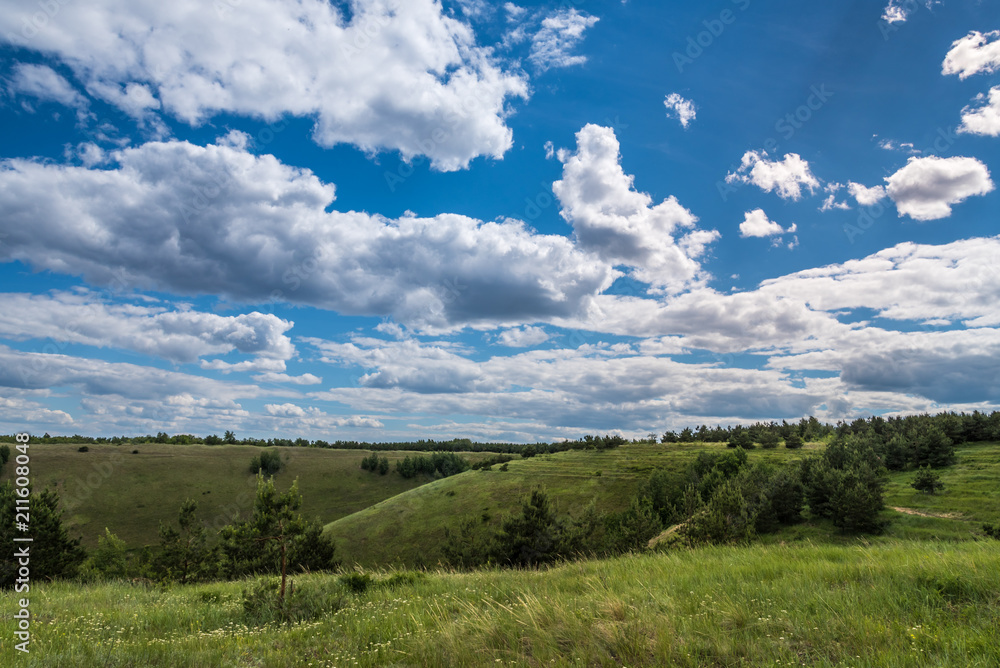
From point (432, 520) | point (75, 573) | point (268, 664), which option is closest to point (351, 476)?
point (432, 520)

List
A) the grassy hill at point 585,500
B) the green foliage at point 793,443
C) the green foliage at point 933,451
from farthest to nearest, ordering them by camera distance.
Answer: the green foliage at point 793,443 < the green foliage at point 933,451 < the grassy hill at point 585,500

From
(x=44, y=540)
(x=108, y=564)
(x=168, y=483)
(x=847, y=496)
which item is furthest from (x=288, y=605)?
(x=168, y=483)

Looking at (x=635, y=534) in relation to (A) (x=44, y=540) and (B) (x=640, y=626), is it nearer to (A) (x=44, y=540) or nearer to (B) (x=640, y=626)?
(B) (x=640, y=626)

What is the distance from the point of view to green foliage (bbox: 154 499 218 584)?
1954 inches

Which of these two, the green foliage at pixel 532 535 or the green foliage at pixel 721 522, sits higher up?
the green foliage at pixel 721 522

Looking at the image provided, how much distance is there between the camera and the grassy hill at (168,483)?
104 meters

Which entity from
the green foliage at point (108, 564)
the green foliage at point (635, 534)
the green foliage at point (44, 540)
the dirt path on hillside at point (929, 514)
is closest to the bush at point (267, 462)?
the green foliage at point (108, 564)

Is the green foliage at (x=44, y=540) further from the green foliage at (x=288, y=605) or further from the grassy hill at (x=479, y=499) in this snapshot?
the green foliage at (x=288, y=605)

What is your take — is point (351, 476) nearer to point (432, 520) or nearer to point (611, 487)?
point (432, 520)

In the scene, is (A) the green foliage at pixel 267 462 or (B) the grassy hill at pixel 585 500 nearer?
(B) the grassy hill at pixel 585 500

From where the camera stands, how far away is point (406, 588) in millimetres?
11711

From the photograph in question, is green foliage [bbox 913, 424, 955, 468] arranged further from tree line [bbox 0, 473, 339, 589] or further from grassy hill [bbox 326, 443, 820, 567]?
tree line [bbox 0, 473, 339, 589]

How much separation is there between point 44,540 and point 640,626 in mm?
61385

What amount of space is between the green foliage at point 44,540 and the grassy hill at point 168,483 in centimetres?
5783
